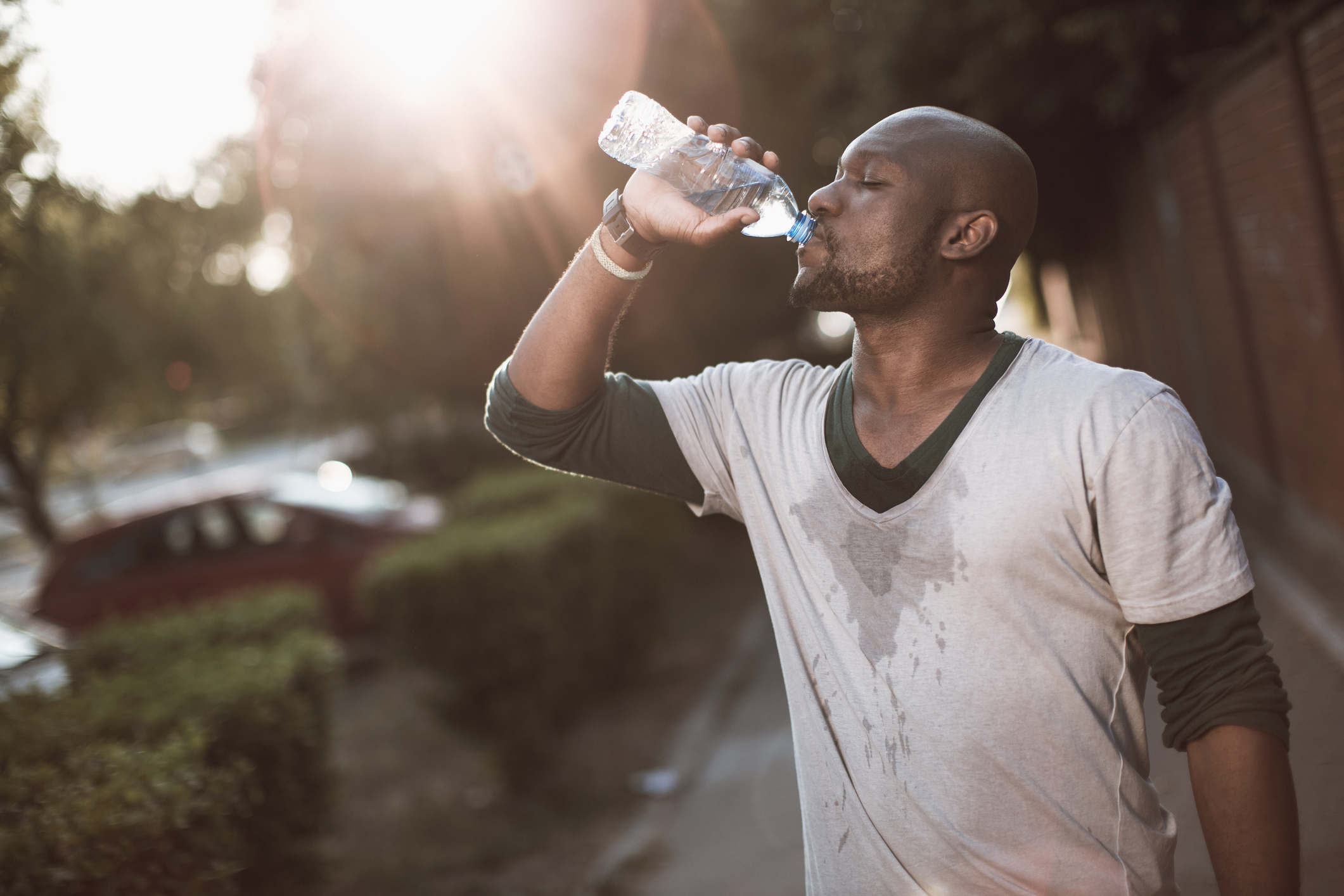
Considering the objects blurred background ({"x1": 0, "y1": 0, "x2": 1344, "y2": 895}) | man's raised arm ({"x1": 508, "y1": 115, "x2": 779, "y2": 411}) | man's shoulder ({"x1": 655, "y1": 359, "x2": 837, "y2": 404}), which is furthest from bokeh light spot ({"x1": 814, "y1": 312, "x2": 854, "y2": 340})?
man's raised arm ({"x1": 508, "y1": 115, "x2": 779, "y2": 411})

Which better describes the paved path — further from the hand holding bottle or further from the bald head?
the hand holding bottle

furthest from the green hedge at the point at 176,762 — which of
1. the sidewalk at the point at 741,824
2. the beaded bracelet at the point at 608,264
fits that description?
the beaded bracelet at the point at 608,264

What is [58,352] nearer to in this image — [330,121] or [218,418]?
[330,121]

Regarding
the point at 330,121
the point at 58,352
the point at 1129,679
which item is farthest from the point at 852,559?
the point at 58,352

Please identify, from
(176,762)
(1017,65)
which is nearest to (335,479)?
(176,762)

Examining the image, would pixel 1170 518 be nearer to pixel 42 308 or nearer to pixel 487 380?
pixel 42 308

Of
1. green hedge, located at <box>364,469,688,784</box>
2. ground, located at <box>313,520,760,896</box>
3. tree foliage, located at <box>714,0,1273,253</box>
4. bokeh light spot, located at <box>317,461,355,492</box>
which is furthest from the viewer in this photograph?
bokeh light spot, located at <box>317,461,355,492</box>

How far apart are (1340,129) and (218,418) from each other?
2324 inches

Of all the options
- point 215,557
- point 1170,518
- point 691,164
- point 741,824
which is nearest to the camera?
point 1170,518

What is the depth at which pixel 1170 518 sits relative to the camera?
158 centimetres

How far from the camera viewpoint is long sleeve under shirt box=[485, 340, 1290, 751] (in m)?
1.60

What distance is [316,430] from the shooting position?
19172 millimetres

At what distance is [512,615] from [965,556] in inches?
174

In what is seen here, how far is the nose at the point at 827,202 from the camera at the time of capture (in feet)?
6.41
